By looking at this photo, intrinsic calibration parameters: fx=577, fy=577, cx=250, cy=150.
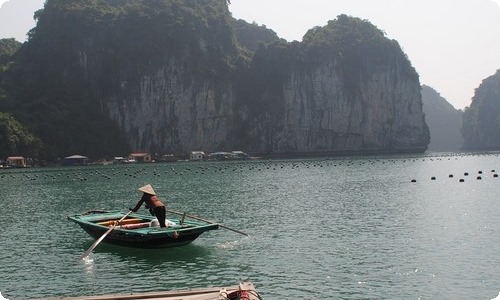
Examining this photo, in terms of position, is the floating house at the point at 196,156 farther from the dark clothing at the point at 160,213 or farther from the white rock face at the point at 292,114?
the dark clothing at the point at 160,213

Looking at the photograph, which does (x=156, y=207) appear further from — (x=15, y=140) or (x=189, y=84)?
(x=189, y=84)

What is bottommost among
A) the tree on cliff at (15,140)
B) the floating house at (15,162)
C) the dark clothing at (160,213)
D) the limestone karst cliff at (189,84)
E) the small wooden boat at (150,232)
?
the small wooden boat at (150,232)

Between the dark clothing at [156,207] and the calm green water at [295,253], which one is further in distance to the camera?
the dark clothing at [156,207]

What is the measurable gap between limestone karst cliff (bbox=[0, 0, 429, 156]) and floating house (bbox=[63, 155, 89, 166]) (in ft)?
30.5

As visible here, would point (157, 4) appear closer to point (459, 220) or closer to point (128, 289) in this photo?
point (459, 220)

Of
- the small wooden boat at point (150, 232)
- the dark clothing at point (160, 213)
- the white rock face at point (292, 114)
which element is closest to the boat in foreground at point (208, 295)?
the small wooden boat at point (150, 232)

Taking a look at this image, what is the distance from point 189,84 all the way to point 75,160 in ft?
127

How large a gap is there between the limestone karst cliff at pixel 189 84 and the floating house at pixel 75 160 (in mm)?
9286

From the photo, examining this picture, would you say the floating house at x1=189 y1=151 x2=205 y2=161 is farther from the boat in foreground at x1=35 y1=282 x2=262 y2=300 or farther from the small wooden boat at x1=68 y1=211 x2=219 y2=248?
the boat in foreground at x1=35 y1=282 x2=262 y2=300

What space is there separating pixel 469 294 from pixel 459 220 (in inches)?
598

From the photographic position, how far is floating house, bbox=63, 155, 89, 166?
422 feet

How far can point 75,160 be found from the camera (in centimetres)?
12962

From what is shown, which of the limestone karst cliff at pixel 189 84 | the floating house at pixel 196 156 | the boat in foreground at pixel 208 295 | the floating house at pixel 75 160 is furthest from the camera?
the limestone karst cliff at pixel 189 84

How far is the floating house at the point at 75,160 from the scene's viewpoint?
128500 mm
